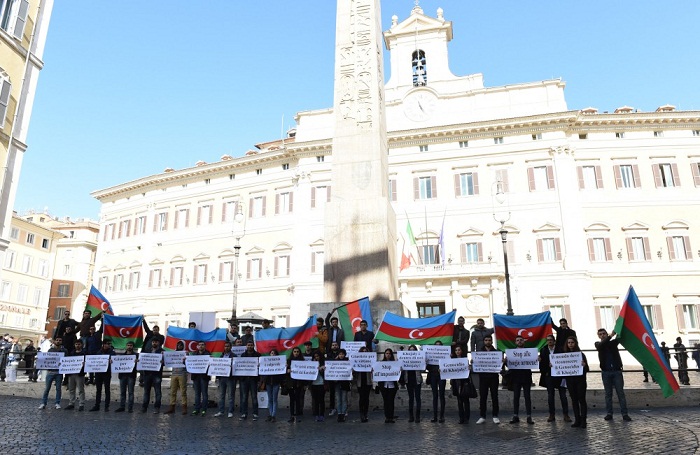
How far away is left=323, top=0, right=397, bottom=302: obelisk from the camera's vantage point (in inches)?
409

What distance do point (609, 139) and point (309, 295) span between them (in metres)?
20.2

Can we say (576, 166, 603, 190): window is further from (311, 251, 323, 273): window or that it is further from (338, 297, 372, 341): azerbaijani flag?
(338, 297, 372, 341): azerbaijani flag

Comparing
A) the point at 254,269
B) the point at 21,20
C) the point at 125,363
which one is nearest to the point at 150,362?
the point at 125,363

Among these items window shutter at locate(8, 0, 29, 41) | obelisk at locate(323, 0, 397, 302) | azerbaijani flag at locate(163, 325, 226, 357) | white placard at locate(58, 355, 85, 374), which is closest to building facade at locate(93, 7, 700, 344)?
window shutter at locate(8, 0, 29, 41)

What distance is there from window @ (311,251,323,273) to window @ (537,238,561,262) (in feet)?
42.2

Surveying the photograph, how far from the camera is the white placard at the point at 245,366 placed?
8.78 m

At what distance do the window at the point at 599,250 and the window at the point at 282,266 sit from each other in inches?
715

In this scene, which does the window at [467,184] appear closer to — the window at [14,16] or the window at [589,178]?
the window at [589,178]

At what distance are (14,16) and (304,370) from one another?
53.9 feet

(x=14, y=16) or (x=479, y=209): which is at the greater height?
(x=14, y=16)

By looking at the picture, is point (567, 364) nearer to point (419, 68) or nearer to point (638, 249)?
point (638, 249)

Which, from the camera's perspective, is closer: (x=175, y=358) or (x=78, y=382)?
(x=175, y=358)

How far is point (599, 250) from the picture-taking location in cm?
2822

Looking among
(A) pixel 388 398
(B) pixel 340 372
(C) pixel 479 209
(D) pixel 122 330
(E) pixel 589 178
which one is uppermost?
(E) pixel 589 178
